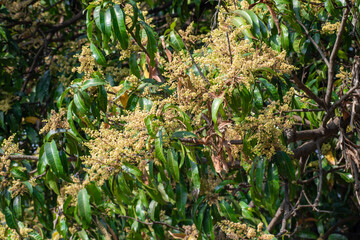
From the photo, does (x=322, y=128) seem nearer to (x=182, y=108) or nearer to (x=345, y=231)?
(x=182, y=108)

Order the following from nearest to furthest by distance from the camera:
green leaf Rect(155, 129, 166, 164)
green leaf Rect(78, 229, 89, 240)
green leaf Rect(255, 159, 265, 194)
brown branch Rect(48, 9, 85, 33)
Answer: green leaf Rect(155, 129, 166, 164)
green leaf Rect(255, 159, 265, 194)
green leaf Rect(78, 229, 89, 240)
brown branch Rect(48, 9, 85, 33)

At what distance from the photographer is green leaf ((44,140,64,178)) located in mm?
1975

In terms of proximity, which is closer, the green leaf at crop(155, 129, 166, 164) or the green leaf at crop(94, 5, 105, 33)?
the green leaf at crop(155, 129, 166, 164)

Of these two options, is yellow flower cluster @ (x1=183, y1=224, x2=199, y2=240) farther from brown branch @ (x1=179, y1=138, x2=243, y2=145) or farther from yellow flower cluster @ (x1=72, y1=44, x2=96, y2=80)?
yellow flower cluster @ (x1=72, y1=44, x2=96, y2=80)

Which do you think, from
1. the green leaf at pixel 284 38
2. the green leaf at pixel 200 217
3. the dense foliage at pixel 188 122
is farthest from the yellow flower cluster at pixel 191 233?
the green leaf at pixel 284 38

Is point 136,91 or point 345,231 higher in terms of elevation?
point 136,91

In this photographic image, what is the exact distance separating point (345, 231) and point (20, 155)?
10.4 feet

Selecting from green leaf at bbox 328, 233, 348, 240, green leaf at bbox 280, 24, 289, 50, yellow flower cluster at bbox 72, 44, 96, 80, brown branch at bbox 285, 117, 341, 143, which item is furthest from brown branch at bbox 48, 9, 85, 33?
green leaf at bbox 328, 233, 348, 240

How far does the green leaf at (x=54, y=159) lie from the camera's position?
197cm

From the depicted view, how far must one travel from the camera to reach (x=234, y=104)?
5.78ft

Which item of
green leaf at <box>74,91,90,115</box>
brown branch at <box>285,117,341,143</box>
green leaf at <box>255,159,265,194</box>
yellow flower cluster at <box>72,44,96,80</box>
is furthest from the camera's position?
brown branch at <box>285,117,341,143</box>

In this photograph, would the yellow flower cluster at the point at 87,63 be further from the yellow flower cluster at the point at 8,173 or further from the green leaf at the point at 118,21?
the yellow flower cluster at the point at 8,173

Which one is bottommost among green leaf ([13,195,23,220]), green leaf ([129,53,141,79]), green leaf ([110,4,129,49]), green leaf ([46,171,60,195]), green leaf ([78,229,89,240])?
green leaf ([78,229,89,240])

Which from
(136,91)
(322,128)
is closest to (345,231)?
(322,128)
